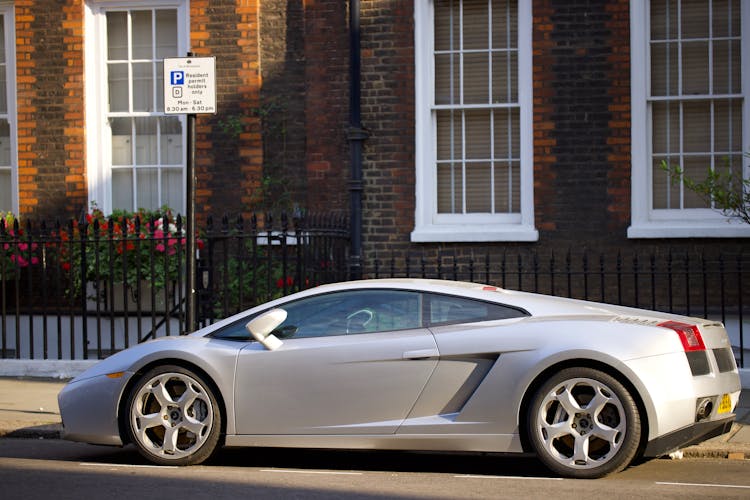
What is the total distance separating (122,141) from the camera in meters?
14.1

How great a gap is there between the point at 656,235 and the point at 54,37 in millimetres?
7833

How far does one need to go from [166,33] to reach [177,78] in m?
4.64

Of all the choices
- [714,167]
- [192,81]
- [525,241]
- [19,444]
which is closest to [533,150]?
[525,241]

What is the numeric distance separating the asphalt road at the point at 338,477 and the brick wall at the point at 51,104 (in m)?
6.30

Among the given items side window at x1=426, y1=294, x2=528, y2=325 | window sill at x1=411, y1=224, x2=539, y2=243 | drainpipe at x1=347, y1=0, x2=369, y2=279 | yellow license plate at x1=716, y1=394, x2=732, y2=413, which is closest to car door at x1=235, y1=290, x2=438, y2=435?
side window at x1=426, y1=294, x2=528, y2=325

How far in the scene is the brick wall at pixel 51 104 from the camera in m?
13.9

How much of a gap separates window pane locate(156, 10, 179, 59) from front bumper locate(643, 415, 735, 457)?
30.2 ft

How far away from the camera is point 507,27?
13.0 meters

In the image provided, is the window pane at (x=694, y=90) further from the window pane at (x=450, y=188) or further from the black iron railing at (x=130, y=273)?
the black iron railing at (x=130, y=273)

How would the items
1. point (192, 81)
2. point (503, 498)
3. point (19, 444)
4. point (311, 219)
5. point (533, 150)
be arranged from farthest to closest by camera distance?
point (533, 150), point (311, 219), point (192, 81), point (19, 444), point (503, 498)

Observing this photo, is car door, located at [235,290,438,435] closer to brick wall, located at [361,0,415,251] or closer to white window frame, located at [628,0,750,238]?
brick wall, located at [361,0,415,251]

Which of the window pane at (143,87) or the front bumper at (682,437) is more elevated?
the window pane at (143,87)

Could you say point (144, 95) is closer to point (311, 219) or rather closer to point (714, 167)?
point (311, 219)

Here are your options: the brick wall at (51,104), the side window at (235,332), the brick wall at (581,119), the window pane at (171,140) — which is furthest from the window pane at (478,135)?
the side window at (235,332)
